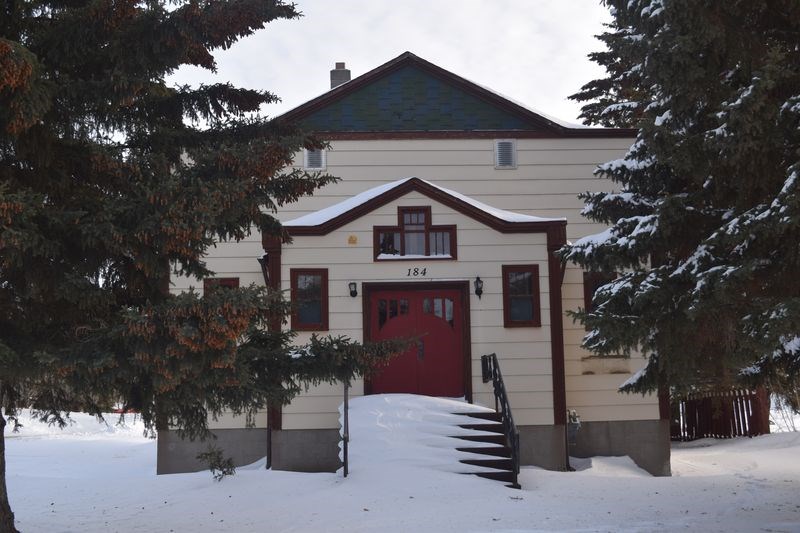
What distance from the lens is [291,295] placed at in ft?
41.6

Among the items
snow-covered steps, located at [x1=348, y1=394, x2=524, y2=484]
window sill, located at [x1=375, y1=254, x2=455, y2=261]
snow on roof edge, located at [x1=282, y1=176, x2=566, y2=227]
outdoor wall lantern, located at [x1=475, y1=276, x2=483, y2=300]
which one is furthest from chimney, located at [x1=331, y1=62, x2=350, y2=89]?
snow-covered steps, located at [x1=348, y1=394, x2=524, y2=484]

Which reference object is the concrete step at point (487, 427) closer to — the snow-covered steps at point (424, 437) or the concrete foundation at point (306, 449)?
the snow-covered steps at point (424, 437)

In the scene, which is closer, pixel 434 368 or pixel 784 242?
pixel 784 242

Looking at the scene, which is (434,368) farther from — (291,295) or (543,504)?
(543,504)

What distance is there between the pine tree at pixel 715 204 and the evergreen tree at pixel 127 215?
9.26ft

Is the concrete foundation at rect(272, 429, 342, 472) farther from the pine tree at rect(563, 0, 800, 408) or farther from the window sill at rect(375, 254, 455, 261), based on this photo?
the pine tree at rect(563, 0, 800, 408)

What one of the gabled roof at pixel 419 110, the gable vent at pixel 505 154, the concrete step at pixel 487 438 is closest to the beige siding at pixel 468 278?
the concrete step at pixel 487 438

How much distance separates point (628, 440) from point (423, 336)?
4409 millimetres

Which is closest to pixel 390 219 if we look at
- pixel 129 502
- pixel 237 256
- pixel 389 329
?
pixel 389 329

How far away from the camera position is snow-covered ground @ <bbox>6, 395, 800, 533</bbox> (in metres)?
8.94

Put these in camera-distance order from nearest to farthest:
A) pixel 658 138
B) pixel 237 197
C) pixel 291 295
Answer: pixel 237 197, pixel 658 138, pixel 291 295

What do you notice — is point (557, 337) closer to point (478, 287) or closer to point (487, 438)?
point (478, 287)

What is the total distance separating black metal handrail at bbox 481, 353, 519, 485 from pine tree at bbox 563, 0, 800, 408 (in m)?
2.70

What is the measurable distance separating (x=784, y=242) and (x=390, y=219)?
7.47m
